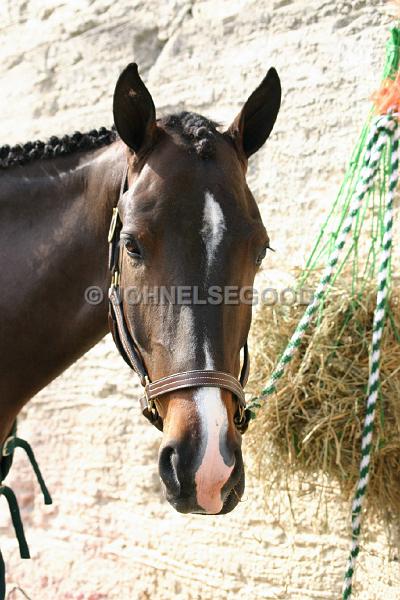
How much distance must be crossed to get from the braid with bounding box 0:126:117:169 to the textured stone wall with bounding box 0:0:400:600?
1195 millimetres

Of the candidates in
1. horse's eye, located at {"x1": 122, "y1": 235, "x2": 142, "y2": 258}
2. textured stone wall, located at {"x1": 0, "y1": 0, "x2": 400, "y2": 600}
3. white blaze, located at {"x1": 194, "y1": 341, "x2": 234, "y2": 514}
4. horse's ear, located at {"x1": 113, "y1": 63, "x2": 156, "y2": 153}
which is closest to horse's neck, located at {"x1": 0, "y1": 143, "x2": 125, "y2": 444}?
horse's ear, located at {"x1": 113, "y1": 63, "x2": 156, "y2": 153}

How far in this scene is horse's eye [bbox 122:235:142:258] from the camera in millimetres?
1717

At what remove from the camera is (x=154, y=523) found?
332 centimetres

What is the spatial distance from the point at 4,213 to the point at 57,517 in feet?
7.07

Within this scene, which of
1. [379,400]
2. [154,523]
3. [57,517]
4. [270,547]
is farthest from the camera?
[57,517]

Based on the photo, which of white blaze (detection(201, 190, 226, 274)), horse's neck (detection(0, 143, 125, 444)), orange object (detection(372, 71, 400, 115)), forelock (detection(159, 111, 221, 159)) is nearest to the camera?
white blaze (detection(201, 190, 226, 274))

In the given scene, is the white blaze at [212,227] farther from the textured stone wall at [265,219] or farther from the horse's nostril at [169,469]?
the textured stone wall at [265,219]

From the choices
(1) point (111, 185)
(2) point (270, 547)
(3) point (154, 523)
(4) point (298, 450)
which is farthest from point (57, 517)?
(1) point (111, 185)

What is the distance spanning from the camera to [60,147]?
6.93 feet

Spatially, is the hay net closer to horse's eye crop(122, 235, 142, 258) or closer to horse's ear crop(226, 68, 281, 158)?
horse's ear crop(226, 68, 281, 158)

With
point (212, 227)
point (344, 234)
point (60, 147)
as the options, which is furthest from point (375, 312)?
point (60, 147)

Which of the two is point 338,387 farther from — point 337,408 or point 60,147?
point 60,147

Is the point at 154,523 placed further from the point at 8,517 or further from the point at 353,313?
the point at 353,313

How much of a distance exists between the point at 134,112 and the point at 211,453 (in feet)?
2.97
